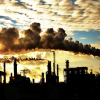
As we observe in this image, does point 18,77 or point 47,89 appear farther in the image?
point 18,77

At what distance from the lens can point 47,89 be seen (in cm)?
3341

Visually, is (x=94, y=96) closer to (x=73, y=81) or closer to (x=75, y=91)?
(x=75, y=91)

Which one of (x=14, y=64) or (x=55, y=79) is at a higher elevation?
(x=14, y=64)

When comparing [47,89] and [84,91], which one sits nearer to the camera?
[47,89]

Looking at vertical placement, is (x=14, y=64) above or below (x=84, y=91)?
above

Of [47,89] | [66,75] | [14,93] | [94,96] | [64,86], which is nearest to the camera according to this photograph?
[14,93]

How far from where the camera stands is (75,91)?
37.7m

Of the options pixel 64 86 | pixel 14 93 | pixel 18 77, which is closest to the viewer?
pixel 14 93

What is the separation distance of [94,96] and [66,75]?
42.1ft

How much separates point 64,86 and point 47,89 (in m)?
6.83

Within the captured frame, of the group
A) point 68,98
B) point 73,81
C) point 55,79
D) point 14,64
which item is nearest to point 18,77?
point 14,64

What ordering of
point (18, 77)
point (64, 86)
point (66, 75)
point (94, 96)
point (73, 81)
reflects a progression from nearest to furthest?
point (94, 96), point (64, 86), point (73, 81), point (66, 75), point (18, 77)

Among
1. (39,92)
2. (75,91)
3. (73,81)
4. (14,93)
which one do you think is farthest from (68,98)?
(14,93)

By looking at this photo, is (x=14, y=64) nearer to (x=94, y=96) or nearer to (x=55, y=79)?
(x=55, y=79)
